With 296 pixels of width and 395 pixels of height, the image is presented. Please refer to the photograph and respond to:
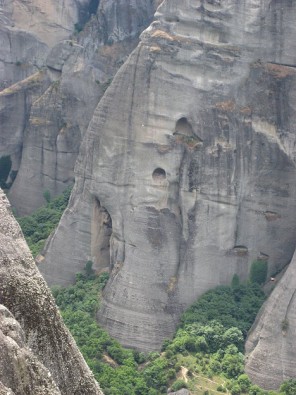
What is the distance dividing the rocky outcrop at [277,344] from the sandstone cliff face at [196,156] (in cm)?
349

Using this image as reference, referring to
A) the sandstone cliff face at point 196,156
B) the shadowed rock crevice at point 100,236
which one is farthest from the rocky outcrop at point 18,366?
the shadowed rock crevice at point 100,236

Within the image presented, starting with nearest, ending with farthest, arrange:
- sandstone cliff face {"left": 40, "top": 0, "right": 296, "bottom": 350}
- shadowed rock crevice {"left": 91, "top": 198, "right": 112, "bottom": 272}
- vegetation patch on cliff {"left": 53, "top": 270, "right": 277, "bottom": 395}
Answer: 1. vegetation patch on cliff {"left": 53, "top": 270, "right": 277, "bottom": 395}
2. sandstone cliff face {"left": 40, "top": 0, "right": 296, "bottom": 350}
3. shadowed rock crevice {"left": 91, "top": 198, "right": 112, "bottom": 272}

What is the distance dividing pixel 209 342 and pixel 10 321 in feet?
74.7

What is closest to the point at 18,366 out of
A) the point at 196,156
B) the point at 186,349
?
the point at 186,349

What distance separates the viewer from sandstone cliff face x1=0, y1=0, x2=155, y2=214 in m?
44.5

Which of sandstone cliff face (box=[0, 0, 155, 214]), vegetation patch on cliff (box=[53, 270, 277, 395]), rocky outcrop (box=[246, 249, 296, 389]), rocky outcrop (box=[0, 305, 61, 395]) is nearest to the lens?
rocky outcrop (box=[0, 305, 61, 395])

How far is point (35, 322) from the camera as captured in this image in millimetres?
10492

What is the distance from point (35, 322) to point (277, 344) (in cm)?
2117

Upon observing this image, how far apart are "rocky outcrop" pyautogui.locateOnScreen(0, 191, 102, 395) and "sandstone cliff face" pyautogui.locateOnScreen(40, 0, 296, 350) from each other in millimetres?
22473

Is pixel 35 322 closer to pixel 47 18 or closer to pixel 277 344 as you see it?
pixel 277 344

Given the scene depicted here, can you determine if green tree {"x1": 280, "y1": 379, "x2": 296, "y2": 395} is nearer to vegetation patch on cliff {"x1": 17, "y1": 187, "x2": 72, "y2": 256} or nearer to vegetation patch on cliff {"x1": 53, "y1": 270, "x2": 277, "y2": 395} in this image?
vegetation patch on cliff {"x1": 53, "y1": 270, "x2": 277, "y2": 395}

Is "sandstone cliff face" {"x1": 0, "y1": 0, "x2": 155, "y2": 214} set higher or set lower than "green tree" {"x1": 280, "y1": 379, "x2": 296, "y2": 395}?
higher

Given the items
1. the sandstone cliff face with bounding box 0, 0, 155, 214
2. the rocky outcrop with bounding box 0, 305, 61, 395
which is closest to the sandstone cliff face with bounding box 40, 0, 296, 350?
the sandstone cliff face with bounding box 0, 0, 155, 214

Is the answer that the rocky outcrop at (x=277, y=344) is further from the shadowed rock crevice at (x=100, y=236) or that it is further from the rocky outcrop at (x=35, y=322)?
the rocky outcrop at (x=35, y=322)
